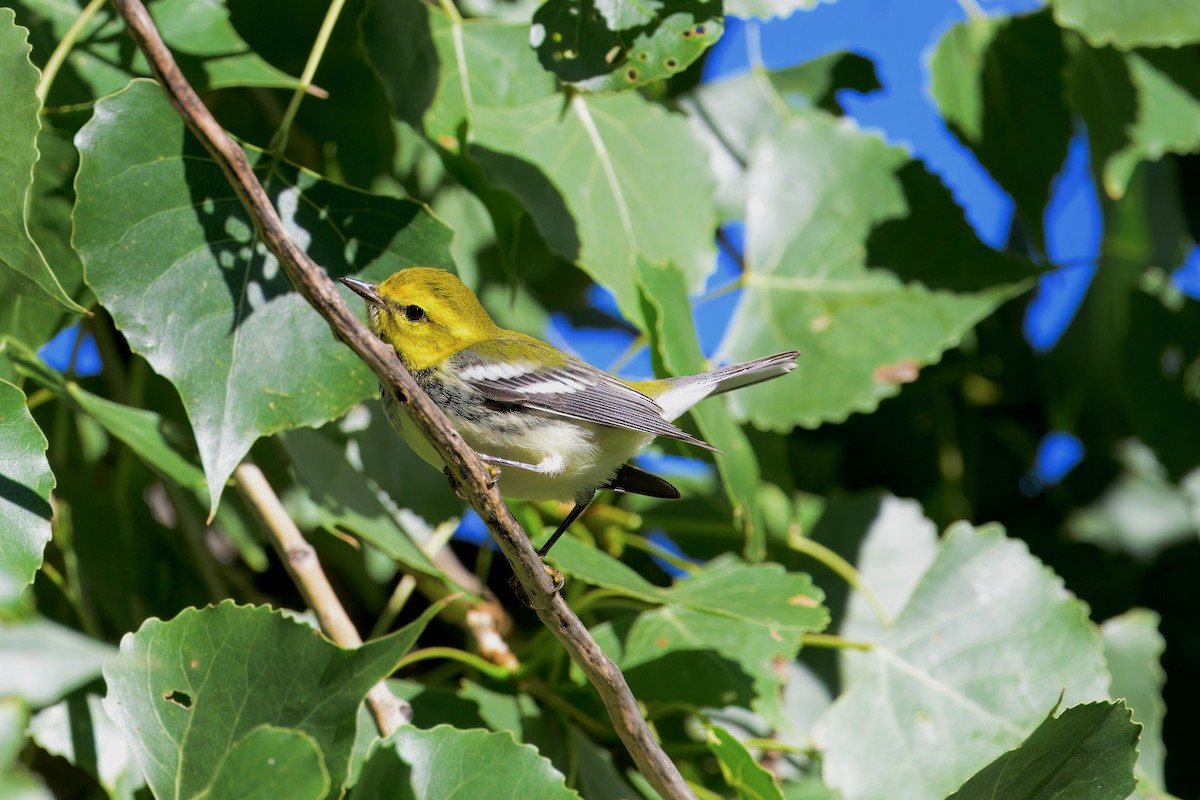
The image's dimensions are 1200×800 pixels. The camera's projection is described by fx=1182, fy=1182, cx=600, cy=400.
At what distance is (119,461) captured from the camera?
2348mm

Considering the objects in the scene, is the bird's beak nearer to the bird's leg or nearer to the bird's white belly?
the bird's white belly

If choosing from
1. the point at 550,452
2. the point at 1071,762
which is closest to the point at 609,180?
the point at 550,452

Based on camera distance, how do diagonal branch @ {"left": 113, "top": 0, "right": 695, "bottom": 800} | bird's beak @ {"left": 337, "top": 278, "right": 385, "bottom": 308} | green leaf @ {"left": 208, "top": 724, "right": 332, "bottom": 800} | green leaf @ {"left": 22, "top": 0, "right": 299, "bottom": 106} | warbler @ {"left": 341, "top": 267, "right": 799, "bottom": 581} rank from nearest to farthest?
1. diagonal branch @ {"left": 113, "top": 0, "right": 695, "bottom": 800}
2. green leaf @ {"left": 208, "top": 724, "right": 332, "bottom": 800}
3. bird's beak @ {"left": 337, "top": 278, "right": 385, "bottom": 308}
4. warbler @ {"left": 341, "top": 267, "right": 799, "bottom": 581}
5. green leaf @ {"left": 22, "top": 0, "right": 299, "bottom": 106}

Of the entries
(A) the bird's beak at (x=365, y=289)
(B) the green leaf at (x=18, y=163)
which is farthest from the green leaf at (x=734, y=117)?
(B) the green leaf at (x=18, y=163)

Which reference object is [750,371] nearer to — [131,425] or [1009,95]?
[131,425]

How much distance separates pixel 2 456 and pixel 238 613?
35 centimetres

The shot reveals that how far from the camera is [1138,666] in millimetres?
2457

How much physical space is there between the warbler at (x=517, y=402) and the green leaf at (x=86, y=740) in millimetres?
692

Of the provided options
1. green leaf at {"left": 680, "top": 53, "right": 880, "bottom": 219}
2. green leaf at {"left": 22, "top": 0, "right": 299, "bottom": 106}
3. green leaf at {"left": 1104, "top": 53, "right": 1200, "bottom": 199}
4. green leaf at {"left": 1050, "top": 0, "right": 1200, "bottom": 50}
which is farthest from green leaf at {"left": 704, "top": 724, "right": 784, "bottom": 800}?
green leaf at {"left": 1104, "top": 53, "right": 1200, "bottom": 199}

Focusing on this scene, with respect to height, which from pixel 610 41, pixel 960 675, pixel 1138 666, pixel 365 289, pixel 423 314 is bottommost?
pixel 1138 666

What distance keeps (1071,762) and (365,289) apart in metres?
1.15

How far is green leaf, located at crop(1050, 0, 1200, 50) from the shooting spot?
2.36 m

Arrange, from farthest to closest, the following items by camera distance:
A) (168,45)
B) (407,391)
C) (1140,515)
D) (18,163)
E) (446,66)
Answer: (1140,515), (446,66), (168,45), (18,163), (407,391)

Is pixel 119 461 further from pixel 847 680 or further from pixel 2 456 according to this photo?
pixel 847 680
